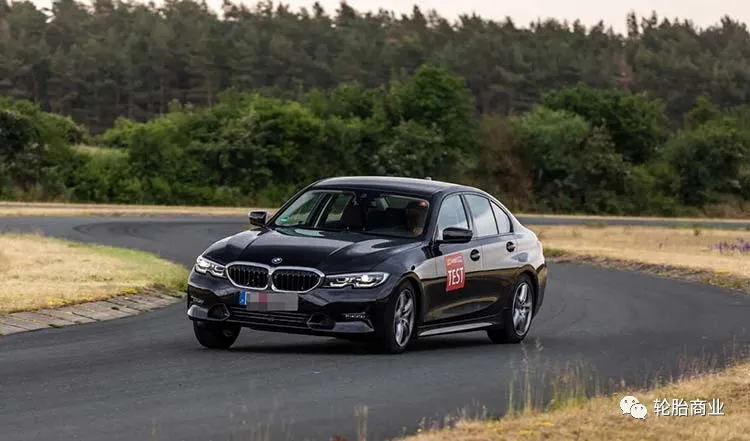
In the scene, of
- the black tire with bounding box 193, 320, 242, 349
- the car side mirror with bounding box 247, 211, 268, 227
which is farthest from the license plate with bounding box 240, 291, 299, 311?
the car side mirror with bounding box 247, 211, 268, 227

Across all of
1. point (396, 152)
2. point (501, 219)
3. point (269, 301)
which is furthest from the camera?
point (396, 152)

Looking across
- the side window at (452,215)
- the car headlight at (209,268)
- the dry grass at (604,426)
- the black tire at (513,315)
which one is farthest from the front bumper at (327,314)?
the dry grass at (604,426)

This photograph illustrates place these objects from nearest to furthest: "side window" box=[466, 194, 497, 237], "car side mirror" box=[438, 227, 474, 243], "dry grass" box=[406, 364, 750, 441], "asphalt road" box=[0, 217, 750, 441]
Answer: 1. "dry grass" box=[406, 364, 750, 441]
2. "asphalt road" box=[0, 217, 750, 441]
3. "car side mirror" box=[438, 227, 474, 243]
4. "side window" box=[466, 194, 497, 237]

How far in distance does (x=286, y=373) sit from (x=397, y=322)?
177 centimetres

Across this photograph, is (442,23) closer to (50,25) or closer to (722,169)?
(50,25)

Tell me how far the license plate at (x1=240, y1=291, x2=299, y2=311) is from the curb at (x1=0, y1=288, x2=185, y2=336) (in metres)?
2.94

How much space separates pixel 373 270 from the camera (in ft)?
42.8

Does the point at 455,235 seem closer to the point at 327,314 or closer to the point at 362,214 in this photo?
the point at 362,214

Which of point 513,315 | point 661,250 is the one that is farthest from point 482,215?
point 661,250

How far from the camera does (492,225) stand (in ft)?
50.8

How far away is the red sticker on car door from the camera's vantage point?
14.2m

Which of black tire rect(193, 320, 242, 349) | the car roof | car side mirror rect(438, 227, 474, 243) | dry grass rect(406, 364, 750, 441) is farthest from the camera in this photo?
the car roof

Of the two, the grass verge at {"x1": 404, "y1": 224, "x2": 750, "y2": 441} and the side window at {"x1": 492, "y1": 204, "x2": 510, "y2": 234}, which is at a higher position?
the side window at {"x1": 492, "y1": 204, "x2": 510, "y2": 234}

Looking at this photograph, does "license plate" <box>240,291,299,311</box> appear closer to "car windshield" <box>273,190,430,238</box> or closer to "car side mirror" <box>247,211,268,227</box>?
"car windshield" <box>273,190,430,238</box>
